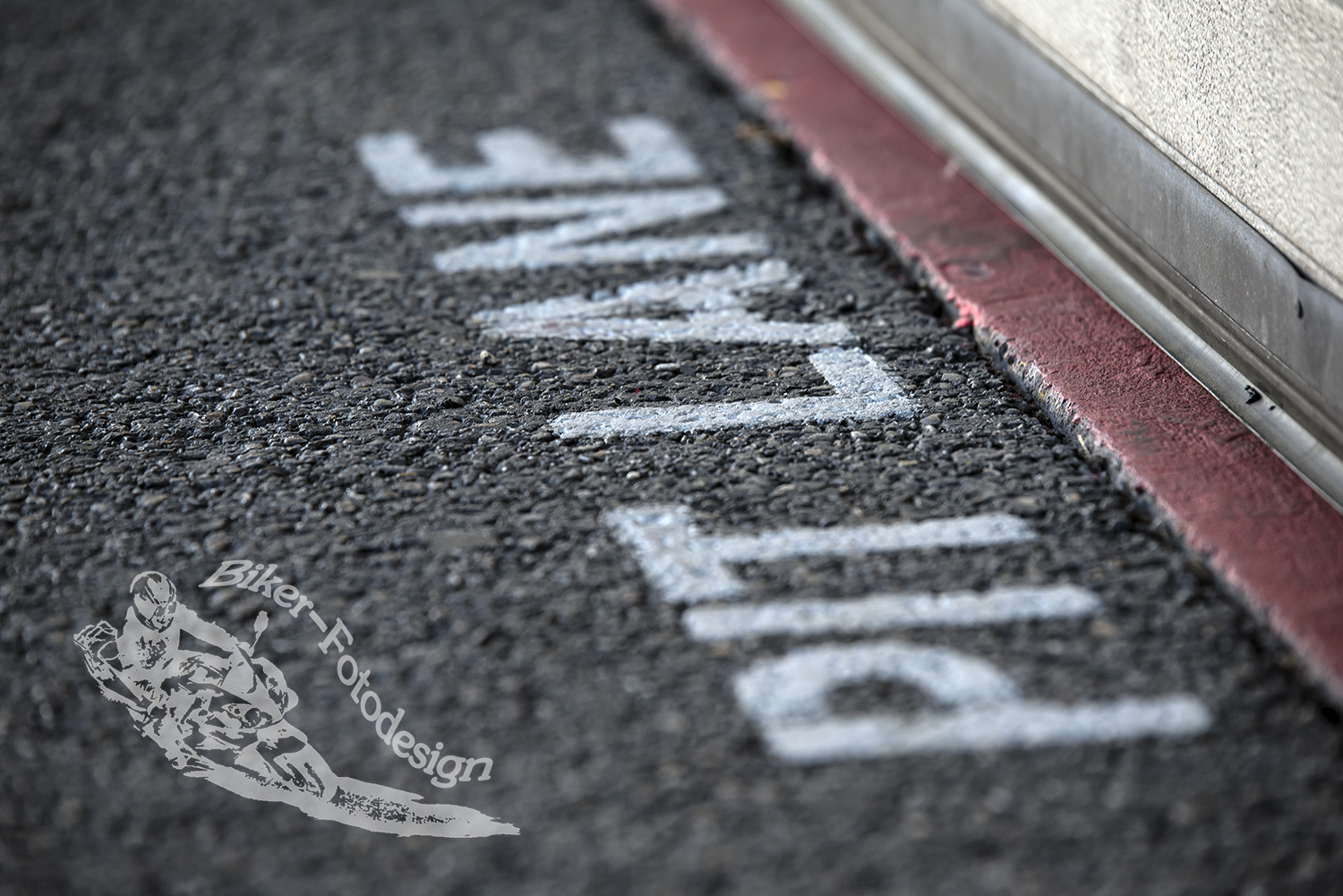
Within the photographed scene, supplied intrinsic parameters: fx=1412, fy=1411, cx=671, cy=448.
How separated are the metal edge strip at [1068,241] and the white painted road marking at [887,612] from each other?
59 cm

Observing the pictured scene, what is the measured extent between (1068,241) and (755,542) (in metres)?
1.41

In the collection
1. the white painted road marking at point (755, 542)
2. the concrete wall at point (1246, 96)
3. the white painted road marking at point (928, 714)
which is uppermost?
the concrete wall at point (1246, 96)

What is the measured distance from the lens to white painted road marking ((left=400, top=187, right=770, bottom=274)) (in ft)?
11.4

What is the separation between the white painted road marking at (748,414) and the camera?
108 inches

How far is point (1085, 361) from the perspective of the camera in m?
2.89

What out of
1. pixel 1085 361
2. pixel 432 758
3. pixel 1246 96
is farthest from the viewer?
pixel 1085 361

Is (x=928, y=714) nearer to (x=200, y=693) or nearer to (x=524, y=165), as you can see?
(x=200, y=693)

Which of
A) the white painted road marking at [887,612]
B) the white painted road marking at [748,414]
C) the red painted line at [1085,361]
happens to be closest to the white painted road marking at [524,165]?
the red painted line at [1085,361]

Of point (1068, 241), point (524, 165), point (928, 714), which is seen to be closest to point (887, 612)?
point (928, 714)

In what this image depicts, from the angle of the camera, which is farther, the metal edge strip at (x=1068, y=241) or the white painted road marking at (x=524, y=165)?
the white painted road marking at (x=524, y=165)

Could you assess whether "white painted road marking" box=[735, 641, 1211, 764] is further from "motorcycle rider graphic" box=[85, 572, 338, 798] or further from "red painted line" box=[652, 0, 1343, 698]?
"motorcycle rider graphic" box=[85, 572, 338, 798]

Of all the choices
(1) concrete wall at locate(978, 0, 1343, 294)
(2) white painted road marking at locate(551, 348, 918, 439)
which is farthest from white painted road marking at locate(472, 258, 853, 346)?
(1) concrete wall at locate(978, 0, 1343, 294)

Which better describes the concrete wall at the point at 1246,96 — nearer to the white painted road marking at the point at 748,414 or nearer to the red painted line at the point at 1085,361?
the red painted line at the point at 1085,361

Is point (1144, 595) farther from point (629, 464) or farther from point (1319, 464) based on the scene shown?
point (629, 464)
